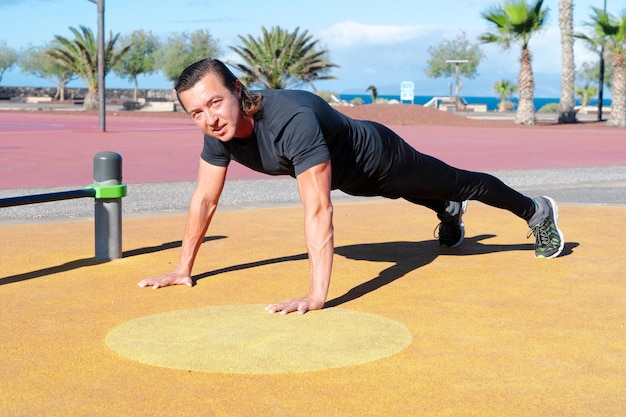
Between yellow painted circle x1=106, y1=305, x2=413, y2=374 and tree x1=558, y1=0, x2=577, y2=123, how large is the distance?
34152 mm

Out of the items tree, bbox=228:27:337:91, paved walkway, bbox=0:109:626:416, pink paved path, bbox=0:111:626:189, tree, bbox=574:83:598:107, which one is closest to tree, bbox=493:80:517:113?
tree, bbox=574:83:598:107

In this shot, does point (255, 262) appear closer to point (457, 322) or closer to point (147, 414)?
point (457, 322)

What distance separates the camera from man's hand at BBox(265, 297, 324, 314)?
15.0 feet

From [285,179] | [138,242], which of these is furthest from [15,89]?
[138,242]

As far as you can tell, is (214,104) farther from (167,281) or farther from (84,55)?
(84,55)

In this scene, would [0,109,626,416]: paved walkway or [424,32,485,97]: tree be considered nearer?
[0,109,626,416]: paved walkway

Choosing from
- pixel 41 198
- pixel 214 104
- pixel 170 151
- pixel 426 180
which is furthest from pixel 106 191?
pixel 170 151

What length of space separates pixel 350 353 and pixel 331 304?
0.98 meters

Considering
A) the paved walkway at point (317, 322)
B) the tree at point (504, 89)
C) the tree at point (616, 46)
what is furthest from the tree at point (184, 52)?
the paved walkway at point (317, 322)

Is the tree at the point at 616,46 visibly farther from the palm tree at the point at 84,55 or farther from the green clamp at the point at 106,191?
the green clamp at the point at 106,191

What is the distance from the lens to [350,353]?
3.95 m

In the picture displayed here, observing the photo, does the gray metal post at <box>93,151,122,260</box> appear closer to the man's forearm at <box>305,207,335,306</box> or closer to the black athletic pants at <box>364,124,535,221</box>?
the black athletic pants at <box>364,124,535,221</box>

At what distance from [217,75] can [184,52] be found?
77.0m

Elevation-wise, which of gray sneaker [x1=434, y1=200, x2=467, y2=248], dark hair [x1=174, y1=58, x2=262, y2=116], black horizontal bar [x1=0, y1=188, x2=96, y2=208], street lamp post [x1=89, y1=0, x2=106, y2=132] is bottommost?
gray sneaker [x1=434, y1=200, x2=467, y2=248]
